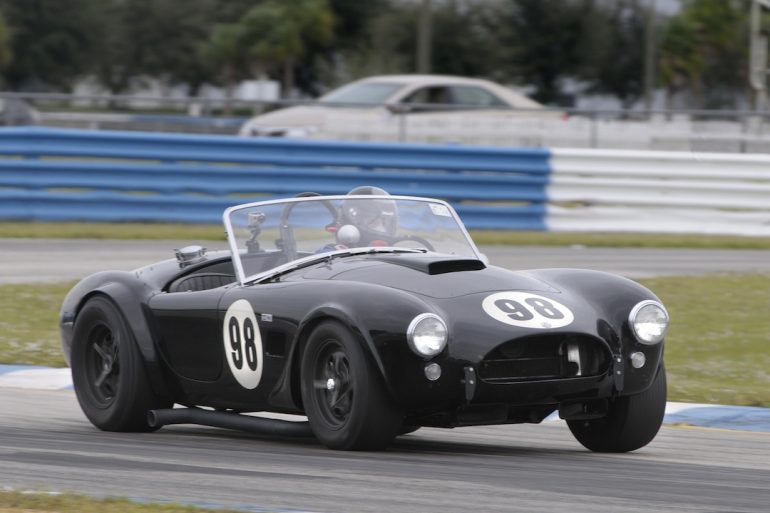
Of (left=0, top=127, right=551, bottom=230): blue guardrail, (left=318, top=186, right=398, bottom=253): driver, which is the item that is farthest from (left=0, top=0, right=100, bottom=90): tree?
(left=318, top=186, right=398, bottom=253): driver

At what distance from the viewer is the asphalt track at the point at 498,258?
44.1 feet

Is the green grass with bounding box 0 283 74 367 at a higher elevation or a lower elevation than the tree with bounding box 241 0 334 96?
lower

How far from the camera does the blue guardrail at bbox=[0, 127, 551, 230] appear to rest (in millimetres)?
16859

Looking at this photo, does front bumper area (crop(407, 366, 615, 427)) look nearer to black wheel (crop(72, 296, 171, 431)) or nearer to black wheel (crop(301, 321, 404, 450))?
black wheel (crop(301, 321, 404, 450))

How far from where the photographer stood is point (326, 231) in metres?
6.84

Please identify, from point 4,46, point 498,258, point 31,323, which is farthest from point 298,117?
point 4,46

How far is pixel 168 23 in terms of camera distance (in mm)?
57031

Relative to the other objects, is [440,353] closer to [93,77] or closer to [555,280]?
[555,280]

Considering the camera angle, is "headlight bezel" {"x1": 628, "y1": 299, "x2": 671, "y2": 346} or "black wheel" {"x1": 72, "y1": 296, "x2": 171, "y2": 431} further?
Answer: "black wheel" {"x1": 72, "y1": 296, "x2": 171, "y2": 431}

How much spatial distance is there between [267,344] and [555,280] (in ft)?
4.20

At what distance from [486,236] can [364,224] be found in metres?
9.78

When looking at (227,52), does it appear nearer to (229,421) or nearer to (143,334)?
(143,334)

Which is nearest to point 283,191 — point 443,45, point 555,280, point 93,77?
point 555,280

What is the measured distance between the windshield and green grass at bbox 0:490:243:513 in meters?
1.93
